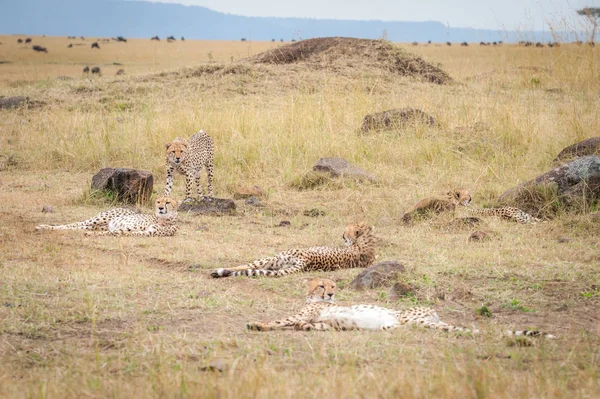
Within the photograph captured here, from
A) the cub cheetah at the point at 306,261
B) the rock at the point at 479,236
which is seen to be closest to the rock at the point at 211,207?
the cub cheetah at the point at 306,261

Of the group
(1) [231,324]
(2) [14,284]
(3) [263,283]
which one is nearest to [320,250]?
(3) [263,283]

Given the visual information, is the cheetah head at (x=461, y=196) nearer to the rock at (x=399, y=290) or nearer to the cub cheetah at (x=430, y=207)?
the cub cheetah at (x=430, y=207)

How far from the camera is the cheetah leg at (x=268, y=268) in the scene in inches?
232

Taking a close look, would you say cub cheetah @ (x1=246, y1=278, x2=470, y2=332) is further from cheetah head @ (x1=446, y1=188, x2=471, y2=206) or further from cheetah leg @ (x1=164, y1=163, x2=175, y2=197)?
cheetah leg @ (x1=164, y1=163, x2=175, y2=197)

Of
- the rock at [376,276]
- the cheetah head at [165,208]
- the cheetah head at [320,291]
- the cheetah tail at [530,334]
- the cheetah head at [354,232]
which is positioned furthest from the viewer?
the cheetah head at [165,208]

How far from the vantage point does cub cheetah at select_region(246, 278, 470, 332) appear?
Result: 444 centimetres

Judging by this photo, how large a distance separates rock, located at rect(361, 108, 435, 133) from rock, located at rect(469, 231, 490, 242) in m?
4.48

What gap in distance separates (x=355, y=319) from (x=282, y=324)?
42 cm

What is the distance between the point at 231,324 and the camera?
460 centimetres

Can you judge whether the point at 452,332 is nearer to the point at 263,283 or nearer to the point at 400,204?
the point at 263,283

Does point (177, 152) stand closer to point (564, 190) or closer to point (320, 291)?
point (564, 190)

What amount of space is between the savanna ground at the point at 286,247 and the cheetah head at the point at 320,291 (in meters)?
0.30

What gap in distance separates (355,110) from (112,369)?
9.29 meters

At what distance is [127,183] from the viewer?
8.63 meters
